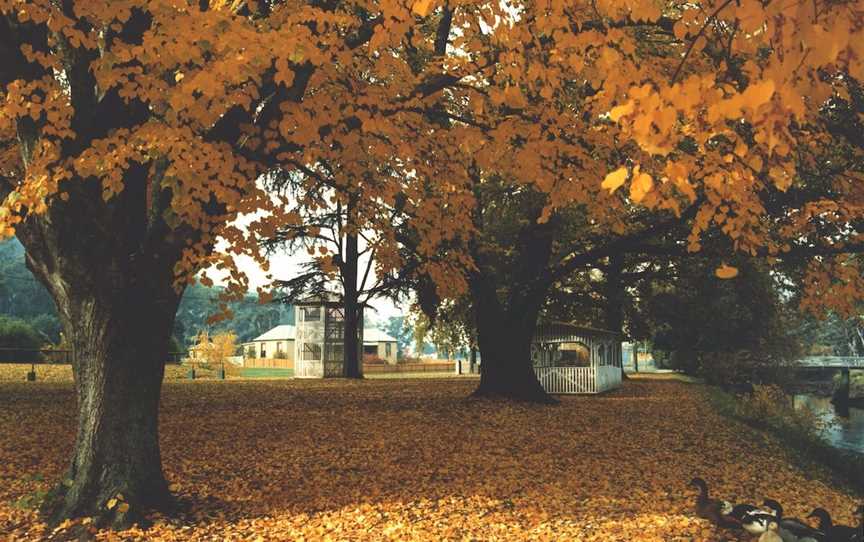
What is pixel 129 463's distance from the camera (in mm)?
7656

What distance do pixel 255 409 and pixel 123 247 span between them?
9.19 metres

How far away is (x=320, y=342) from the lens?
44.8 m

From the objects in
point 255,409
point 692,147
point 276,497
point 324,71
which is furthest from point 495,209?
point 276,497

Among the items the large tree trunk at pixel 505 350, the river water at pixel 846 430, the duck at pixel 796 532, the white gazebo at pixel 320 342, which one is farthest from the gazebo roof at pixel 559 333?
the duck at pixel 796 532

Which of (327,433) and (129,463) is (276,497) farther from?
(327,433)

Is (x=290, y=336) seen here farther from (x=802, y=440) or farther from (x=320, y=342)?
(x=802, y=440)

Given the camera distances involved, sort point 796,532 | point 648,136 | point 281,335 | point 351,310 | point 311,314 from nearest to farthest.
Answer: point 648,136 < point 796,532 < point 351,310 < point 311,314 < point 281,335

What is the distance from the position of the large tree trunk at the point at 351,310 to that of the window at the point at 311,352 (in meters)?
9.71

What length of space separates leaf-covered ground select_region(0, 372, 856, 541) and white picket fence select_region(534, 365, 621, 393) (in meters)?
9.20

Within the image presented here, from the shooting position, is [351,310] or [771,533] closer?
[771,533]

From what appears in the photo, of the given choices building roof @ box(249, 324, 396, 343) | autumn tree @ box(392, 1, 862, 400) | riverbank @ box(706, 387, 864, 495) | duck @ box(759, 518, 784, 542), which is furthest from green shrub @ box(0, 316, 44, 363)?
building roof @ box(249, 324, 396, 343)

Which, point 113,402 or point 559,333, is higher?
point 559,333

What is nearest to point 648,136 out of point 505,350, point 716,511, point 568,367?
point 716,511

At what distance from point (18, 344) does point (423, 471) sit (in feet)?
103
